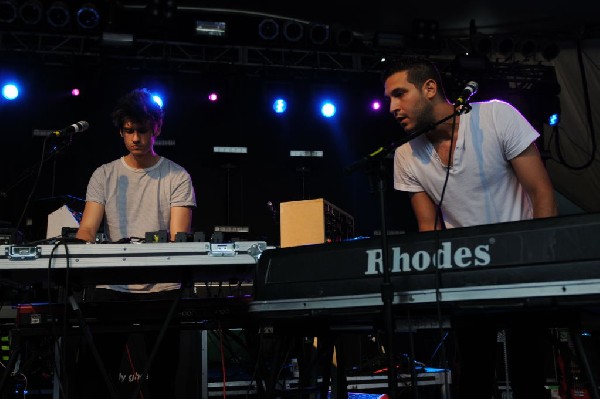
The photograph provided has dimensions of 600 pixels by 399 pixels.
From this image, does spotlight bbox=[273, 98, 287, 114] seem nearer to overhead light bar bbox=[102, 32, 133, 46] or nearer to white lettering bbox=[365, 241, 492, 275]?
overhead light bar bbox=[102, 32, 133, 46]

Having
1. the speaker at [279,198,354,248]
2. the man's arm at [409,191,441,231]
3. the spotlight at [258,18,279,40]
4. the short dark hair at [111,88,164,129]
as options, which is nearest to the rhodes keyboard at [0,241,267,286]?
the man's arm at [409,191,441,231]

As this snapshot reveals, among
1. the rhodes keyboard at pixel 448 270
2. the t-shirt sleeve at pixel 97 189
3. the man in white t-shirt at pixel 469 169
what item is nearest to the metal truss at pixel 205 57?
the t-shirt sleeve at pixel 97 189

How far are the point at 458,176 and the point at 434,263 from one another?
86 centimetres

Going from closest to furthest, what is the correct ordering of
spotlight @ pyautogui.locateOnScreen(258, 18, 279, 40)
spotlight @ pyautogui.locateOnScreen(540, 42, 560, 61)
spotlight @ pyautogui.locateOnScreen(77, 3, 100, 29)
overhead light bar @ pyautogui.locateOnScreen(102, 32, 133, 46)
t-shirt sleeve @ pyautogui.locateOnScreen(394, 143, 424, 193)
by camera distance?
t-shirt sleeve @ pyautogui.locateOnScreen(394, 143, 424, 193), spotlight @ pyautogui.locateOnScreen(77, 3, 100, 29), overhead light bar @ pyautogui.locateOnScreen(102, 32, 133, 46), spotlight @ pyautogui.locateOnScreen(258, 18, 279, 40), spotlight @ pyautogui.locateOnScreen(540, 42, 560, 61)

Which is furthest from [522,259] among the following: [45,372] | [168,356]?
[45,372]

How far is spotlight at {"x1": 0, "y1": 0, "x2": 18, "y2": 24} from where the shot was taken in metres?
7.73

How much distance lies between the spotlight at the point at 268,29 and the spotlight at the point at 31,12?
2669 mm

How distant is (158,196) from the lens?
346 centimetres

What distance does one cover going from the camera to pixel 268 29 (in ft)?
27.8

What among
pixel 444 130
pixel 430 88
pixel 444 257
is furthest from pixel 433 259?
pixel 430 88

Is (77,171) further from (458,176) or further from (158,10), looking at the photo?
(458,176)

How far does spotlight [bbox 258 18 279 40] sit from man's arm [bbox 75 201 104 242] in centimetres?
547

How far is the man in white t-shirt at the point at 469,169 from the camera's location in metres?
2.61

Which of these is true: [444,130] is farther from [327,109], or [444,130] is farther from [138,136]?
[327,109]
